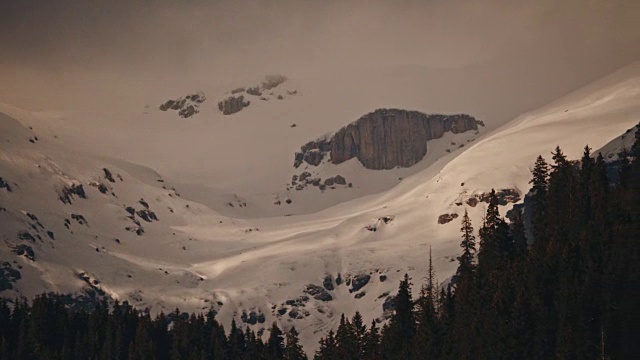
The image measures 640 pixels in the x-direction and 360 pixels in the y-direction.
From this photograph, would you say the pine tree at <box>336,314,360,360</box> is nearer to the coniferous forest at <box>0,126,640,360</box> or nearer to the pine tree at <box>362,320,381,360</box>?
the coniferous forest at <box>0,126,640,360</box>

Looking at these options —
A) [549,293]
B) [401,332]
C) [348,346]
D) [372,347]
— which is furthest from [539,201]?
[549,293]

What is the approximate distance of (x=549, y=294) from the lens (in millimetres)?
153625

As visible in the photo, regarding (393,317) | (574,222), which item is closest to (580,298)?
(574,222)

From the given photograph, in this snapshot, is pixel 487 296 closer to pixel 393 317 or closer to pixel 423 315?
pixel 423 315

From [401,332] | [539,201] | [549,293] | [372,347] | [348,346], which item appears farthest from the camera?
[539,201]

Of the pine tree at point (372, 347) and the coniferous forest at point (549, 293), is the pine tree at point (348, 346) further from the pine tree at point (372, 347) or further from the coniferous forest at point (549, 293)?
the pine tree at point (372, 347)

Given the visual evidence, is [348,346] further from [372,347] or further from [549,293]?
[549,293]

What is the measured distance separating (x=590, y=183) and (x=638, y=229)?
22.6 meters

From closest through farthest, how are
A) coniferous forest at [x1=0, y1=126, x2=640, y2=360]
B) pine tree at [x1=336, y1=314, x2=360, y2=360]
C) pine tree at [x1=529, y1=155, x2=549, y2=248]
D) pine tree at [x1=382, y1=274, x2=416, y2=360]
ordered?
coniferous forest at [x1=0, y1=126, x2=640, y2=360] < pine tree at [x1=382, y1=274, x2=416, y2=360] < pine tree at [x1=336, y1=314, x2=360, y2=360] < pine tree at [x1=529, y1=155, x2=549, y2=248]

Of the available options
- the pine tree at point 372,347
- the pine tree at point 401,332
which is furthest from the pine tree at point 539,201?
the pine tree at point 372,347

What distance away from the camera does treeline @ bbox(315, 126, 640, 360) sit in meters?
145

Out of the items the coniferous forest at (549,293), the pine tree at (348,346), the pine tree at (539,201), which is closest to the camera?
the coniferous forest at (549,293)

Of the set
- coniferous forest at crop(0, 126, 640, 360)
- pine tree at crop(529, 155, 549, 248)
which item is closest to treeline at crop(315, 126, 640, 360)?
coniferous forest at crop(0, 126, 640, 360)

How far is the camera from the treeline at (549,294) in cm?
14488
